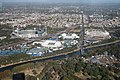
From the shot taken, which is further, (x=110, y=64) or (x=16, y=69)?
(x=110, y=64)

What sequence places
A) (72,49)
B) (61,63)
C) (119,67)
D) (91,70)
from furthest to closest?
1. (72,49)
2. (61,63)
3. (119,67)
4. (91,70)

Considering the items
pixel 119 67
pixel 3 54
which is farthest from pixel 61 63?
pixel 3 54

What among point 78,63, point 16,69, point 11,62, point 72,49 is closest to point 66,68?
point 78,63

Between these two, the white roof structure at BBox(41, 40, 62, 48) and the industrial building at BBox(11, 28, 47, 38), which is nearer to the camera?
the white roof structure at BBox(41, 40, 62, 48)

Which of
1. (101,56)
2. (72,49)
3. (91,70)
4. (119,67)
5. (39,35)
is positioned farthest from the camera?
(39,35)

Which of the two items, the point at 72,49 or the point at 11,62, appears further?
the point at 72,49

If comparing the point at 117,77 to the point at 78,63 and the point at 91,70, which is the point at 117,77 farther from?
the point at 78,63

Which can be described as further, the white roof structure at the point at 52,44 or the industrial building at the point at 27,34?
the industrial building at the point at 27,34

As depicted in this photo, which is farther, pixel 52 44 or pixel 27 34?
pixel 27 34

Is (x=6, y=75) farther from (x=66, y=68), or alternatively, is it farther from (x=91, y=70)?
(x=91, y=70)
